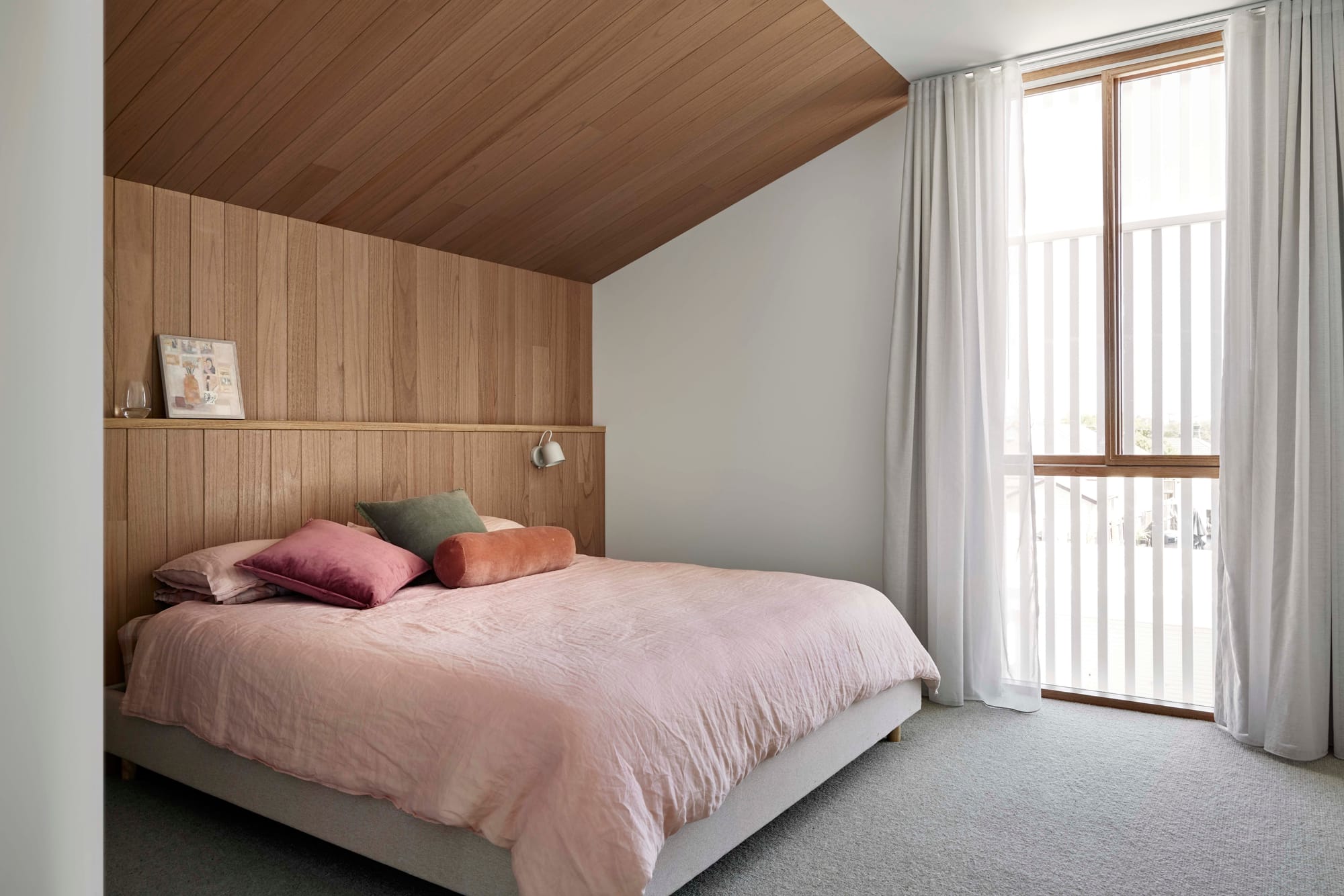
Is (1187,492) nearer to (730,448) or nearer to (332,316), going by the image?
(730,448)

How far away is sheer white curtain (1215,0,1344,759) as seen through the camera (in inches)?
117

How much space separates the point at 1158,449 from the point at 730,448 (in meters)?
1.91

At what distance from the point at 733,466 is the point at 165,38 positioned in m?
2.94

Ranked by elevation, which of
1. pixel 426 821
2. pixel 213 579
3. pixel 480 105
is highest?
pixel 480 105

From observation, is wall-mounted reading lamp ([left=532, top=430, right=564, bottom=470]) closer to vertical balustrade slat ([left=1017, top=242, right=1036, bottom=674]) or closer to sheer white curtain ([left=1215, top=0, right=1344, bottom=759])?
vertical balustrade slat ([left=1017, top=242, right=1036, bottom=674])

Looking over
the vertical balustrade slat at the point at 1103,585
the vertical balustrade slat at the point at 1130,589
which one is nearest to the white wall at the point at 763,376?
the vertical balustrade slat at the point at 1103,585

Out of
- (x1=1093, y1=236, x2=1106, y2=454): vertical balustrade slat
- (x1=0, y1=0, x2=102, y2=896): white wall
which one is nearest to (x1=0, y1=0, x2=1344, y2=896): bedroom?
(x1=1093, y1=236, x2=1106, y2=454): vertical balustrade slat

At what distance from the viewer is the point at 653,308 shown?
15.5 ft

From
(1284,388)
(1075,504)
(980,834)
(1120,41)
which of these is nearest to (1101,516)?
(1075,504)

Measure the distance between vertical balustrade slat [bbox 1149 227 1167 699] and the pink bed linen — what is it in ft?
3.98

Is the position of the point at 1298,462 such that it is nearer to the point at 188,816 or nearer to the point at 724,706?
the point at 724,706

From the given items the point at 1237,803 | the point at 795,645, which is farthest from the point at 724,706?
the point at 1237,803

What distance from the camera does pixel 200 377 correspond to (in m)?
3.07

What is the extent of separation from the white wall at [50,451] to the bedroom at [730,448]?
1109 millimetres
